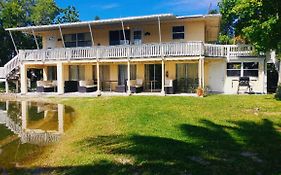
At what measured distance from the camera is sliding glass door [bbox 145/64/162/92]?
28.6 meters

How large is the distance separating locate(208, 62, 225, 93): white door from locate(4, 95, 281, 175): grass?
9.70 metres

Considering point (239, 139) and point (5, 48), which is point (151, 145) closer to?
point (239, 139)

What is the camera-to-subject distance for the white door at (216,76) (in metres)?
27.1

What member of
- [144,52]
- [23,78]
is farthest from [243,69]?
[23,78]

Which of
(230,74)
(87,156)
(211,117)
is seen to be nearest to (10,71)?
(230,74)

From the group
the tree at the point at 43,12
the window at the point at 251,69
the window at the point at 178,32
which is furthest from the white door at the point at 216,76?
the tree at the point at 43,12

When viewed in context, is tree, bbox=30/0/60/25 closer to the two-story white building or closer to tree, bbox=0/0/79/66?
tree, bbox=0/0/79/66

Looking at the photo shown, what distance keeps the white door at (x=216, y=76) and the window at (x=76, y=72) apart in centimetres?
1156

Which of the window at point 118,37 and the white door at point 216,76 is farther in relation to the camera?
the window at point 118,37

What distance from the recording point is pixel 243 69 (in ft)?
87.4

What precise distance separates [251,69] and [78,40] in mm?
15498

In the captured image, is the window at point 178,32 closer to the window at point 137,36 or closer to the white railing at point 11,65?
the window at point 137,36

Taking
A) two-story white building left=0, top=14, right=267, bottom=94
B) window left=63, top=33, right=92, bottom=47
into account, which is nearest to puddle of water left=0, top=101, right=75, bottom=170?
two-story white building left=0, top=14, right=267, bottom=94

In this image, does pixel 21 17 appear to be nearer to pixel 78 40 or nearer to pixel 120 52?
pixel 78 40
